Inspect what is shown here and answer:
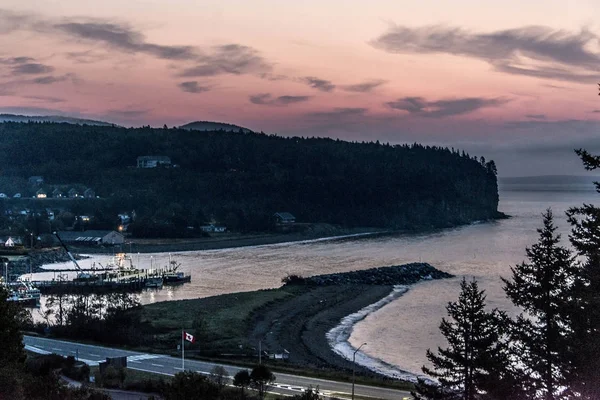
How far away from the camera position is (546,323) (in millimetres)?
18391

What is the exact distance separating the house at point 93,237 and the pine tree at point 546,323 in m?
95.8

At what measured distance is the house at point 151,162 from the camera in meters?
178

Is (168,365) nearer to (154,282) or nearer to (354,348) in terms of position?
(354,348)

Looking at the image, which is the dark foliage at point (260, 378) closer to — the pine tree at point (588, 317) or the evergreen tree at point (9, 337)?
the evergreen tree at point (9, 337)

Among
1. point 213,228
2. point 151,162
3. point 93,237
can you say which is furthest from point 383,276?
point 151,162

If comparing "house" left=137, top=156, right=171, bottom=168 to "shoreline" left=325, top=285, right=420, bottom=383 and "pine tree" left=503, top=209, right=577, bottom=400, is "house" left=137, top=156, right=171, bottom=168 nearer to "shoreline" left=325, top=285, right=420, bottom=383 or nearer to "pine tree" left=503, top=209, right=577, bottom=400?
"shoreline" left=325, top=285, right=420, bottom=383

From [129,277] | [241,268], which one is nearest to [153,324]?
[129,277]

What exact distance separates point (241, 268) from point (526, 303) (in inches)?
2449

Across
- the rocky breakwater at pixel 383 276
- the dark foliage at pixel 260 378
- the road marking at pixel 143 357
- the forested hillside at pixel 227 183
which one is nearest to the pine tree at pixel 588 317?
the dark foliage at pixel 260 378

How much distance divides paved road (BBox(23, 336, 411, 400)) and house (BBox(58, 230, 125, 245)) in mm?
71440

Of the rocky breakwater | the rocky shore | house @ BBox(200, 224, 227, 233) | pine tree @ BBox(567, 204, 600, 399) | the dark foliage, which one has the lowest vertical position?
the rocky shore

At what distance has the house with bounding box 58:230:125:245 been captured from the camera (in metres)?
108

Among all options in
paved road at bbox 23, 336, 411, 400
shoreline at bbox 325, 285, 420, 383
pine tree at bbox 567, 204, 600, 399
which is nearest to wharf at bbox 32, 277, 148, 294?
shoreline at bbox 325, 285, 420, 383

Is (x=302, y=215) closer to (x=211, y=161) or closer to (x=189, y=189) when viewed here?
(x=189, y=189)
